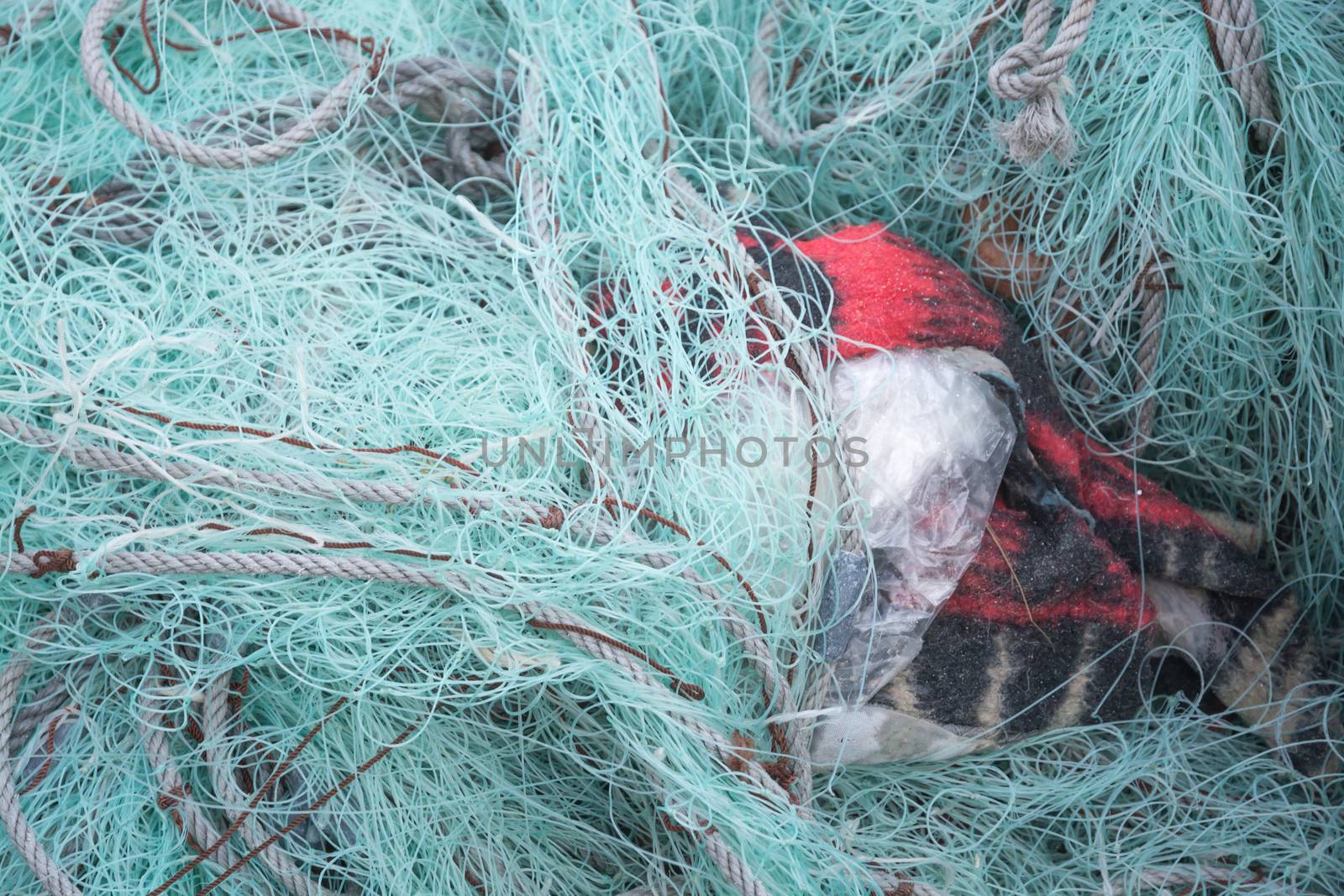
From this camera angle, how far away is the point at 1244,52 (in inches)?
56.1

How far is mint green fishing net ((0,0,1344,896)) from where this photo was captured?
4.16ft

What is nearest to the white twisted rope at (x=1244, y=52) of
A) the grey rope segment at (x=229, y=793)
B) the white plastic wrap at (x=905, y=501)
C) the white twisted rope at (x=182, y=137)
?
the white plastic wrap at (x=905, y=501)

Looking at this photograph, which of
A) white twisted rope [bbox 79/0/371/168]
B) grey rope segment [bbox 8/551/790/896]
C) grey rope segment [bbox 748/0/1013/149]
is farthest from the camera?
grey rope segment [bbox 748/0/1013/149]

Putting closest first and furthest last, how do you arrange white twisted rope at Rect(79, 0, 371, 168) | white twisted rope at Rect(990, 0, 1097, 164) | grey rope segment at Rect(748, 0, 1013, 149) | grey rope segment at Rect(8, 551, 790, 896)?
grey rope segment at Rect(8, 551, 790, 896)
white twisted rope at Rect(990, 0, 1097, 164)
white twisted rope at Rect(79, 0, 371, 168)
grey rope segment at Rect(748, 0, 1013, 149)

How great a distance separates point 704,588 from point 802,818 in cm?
30

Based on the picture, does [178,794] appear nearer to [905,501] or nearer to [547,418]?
[547,418]

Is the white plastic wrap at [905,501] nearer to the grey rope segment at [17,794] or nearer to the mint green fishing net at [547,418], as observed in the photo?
the mint green fishing net at [547,418]

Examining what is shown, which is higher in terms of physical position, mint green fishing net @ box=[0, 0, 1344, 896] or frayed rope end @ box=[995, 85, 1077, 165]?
frayed rope end @ box=[995, 85, 1077, 165]

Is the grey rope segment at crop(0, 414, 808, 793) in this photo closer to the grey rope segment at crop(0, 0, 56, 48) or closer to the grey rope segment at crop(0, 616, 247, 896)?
the grey rope segment at crop(0, 616, 247, 896)

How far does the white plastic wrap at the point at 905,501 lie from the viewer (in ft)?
4.31

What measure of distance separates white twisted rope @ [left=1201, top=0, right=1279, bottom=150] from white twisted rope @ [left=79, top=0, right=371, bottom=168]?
1227 millimetres

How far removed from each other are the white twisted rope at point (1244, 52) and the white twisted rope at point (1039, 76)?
0.68 feet

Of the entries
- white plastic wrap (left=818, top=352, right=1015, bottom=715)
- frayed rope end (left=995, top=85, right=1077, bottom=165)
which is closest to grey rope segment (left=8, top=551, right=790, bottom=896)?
white plastic wrap (left=818, top=352, right=1015, bottom=715)

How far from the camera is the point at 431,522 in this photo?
1.29 meters
